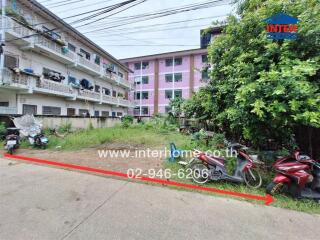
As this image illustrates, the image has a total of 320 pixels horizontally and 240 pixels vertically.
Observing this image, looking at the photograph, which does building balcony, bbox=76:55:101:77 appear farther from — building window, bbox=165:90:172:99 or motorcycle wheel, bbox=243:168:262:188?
motorcycle wheel, bbox=243:168:262:188

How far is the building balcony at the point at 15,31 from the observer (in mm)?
10094

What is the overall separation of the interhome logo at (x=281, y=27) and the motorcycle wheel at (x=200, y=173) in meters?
3.15

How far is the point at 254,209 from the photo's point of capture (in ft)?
10.1

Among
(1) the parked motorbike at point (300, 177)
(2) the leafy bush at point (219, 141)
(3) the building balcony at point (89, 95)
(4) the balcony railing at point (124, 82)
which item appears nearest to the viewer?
(1) the parked motorbike at point (300, 177)

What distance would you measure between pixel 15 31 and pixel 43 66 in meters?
3.11

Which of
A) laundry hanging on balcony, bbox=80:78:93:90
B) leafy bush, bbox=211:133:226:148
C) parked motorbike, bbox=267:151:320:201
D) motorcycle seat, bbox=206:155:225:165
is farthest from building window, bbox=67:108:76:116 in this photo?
parked motorbike, bbox=267:151:320:201

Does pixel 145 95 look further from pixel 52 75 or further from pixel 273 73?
pixel 273 73

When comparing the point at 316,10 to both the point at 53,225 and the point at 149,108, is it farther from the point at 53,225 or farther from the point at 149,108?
the point at 149,108

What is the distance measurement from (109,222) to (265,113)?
10.4 feet

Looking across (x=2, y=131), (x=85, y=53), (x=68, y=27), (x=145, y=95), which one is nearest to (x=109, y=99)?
(x=85, y=53)

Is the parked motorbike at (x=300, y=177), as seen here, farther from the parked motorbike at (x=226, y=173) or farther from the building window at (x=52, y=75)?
the building window at (x=52, y=75)

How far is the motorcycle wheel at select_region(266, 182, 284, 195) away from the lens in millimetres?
3508

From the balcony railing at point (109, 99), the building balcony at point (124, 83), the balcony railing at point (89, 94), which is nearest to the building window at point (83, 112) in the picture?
the balcony railing at point (89, 94)

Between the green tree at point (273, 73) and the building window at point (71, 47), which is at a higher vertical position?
the building window at point (71, 47)
